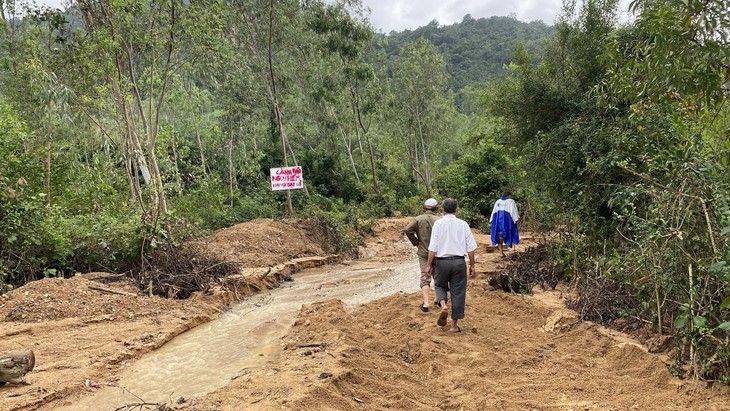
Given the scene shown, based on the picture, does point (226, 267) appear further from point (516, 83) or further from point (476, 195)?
point (476, 195)

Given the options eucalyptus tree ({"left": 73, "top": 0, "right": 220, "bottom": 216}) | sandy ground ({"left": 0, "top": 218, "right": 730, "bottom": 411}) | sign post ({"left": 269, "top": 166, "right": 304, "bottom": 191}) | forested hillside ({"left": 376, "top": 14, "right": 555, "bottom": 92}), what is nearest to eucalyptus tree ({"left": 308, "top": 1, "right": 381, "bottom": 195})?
sign post ({"left": 269, "top": 166, "right": 304, "bottom": 191})

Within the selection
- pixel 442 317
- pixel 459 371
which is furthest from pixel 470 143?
pixel 459 371

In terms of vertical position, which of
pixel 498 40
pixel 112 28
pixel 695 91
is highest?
pixel 498 40

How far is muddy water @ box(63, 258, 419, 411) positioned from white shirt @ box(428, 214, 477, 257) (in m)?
2.35

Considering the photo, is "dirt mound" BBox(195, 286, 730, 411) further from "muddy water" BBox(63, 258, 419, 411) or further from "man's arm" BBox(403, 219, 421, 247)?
"man's arm" BBox(403, 219, 421, 247)

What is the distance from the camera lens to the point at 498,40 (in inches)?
3039

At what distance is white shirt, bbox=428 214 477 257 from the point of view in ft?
19.5

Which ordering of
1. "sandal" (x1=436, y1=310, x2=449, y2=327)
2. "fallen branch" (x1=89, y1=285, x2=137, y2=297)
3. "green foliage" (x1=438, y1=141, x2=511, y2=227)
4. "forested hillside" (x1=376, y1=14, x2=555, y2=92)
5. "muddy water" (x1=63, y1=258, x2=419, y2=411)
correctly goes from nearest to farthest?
"muddy water" (x1=63, y1=258, x2=419, y2=411) < "sandal" (x1=436, y1=310, x2=449, y2=327) < "fallen branch" (x1=89, y1=285, x2=137, y2=297) < "green foliage" (x1=438, y1=141, x2=511, y2=227) < "forested hillside" (x1=376, y1=14, x2=555, y2=92)

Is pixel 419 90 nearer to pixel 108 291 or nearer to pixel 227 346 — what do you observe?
pixel 108 291

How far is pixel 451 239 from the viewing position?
19.5 feet

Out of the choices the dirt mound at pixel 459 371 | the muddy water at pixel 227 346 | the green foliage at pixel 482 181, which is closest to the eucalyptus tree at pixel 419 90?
the green foliage at pixel 482 181

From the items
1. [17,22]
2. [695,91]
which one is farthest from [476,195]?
[17,22]

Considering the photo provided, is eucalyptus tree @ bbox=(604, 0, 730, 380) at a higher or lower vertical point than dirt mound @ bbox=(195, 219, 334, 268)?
higher

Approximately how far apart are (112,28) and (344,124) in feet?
66.2
